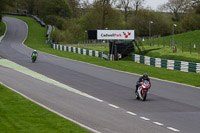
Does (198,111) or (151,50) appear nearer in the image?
(198,111)

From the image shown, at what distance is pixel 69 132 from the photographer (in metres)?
12.0

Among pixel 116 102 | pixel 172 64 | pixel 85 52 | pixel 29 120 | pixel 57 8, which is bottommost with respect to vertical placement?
pixel 116 102

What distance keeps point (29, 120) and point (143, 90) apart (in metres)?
7.20

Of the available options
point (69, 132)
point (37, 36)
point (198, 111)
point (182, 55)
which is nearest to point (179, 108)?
point (198, 111)

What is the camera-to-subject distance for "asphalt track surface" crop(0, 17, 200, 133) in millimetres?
13888

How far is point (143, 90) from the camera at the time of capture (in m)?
19.4

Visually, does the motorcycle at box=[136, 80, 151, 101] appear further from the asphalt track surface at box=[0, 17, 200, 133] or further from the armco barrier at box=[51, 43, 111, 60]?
the armco barrier at box=[51, 43, 111, 60]

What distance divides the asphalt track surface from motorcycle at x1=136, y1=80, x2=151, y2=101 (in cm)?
32

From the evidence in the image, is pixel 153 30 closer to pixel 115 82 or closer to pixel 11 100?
pixel 115 82

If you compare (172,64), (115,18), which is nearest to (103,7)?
(115,18)

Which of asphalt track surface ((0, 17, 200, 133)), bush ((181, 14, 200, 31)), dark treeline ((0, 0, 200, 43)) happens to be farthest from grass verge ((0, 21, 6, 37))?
asphalt track surface ((0, 17, 200, 133))

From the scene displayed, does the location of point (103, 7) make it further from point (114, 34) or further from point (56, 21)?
point (114, 34)

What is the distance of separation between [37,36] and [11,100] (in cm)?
7038

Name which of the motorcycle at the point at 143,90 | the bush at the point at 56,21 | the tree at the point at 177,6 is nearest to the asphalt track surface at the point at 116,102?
the motorcycle at the point at 143,90
